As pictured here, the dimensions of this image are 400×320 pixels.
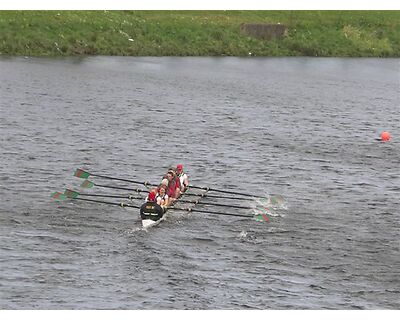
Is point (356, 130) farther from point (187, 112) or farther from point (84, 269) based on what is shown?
point (84, 269)

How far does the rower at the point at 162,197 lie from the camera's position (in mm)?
45281

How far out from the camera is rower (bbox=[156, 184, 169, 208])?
149 feet

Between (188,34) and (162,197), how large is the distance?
235 feet

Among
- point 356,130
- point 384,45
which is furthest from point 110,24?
point 356,130

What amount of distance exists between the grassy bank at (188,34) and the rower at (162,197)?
62835 millimetres

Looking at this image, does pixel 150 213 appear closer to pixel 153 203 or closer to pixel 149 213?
pixel 149 213

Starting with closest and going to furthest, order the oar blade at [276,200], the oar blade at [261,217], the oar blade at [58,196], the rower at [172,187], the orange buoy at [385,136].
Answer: the oar blade at [261,217] → the rower at [172,187] → the oar blade at [58,196] → the oar blade at [276,200] → the orange buoy at [385,136]

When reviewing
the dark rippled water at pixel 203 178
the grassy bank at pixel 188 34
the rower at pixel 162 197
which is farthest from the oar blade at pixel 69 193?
the grassy bank at pixel 188 34

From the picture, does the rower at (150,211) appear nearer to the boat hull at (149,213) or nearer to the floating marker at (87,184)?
the boat hull at (149,213)

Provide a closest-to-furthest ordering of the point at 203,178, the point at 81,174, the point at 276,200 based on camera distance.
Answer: the point at 276,200 < the point at 81,174 < the point at 203,178

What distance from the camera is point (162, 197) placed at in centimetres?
4575

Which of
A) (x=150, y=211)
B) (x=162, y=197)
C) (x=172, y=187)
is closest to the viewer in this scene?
(x=150, y=211)

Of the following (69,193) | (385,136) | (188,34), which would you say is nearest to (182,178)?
(69,193)

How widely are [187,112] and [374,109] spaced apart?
57.2 feet
